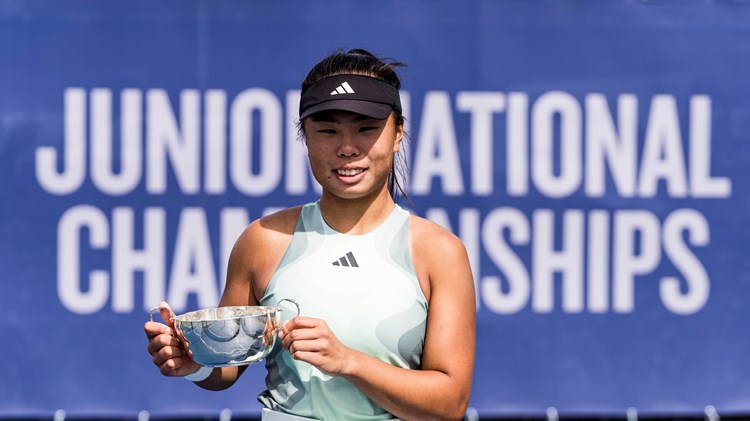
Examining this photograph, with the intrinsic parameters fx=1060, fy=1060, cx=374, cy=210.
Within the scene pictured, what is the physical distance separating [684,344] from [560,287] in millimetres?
614

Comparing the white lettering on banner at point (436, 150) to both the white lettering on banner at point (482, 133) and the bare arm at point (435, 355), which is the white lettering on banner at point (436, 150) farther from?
the bare arm at point (435, 355)

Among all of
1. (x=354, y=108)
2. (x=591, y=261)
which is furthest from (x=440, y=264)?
(x=591, y=261)

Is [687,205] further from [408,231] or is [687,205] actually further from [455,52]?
[408,231]

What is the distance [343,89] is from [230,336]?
21.8 inches

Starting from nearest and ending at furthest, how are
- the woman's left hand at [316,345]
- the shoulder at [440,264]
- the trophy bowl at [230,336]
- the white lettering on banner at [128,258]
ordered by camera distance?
the woman's left hand at [316,345] < the trophy bowl at [230,336] < the shoulder at [440,264] < the white lettering on banner at [128,258]

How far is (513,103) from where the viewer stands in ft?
15.2

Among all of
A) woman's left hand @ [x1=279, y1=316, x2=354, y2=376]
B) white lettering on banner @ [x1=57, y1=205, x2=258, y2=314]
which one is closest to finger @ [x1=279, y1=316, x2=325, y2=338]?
woman's left hand @ [x1=279, y1=316, x2=354, y2=376]

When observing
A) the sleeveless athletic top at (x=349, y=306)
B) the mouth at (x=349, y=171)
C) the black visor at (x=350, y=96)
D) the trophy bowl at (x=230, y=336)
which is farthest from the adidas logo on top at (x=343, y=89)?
the trophy bowl at (x=230, y=336)

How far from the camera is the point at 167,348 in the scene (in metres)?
2.16

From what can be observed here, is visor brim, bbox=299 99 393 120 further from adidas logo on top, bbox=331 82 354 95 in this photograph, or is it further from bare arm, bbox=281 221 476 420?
bare arm, bbox=281 221 476 420

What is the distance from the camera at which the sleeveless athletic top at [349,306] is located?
2164 mm

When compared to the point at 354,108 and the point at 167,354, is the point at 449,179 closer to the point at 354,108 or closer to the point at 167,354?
the point at 354,108

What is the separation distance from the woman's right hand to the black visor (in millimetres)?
516

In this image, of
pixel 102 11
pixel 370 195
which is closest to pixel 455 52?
pixel 102 11
